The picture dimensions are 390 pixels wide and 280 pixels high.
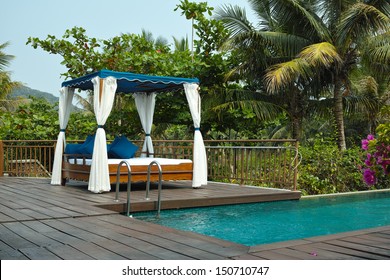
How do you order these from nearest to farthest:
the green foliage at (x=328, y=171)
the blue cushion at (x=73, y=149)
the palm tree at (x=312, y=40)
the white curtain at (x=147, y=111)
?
the blue cushion at (x=73, y=149), the white curtain at (x=147, y=111), the green foliage at (x=328, y=171), the palm tree at (x=312, y=40)

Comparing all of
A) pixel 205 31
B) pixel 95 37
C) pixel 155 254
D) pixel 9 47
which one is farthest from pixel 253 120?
pixel 9 47

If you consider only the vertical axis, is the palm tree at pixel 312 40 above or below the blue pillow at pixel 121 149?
above

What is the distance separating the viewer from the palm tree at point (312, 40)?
12734mm

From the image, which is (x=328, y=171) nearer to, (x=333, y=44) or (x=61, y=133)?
(x=333, y=44)

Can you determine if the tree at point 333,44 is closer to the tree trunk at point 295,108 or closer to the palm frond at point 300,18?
the palm frond at point 300,18

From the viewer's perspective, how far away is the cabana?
299 inches

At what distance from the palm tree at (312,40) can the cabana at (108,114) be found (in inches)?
164

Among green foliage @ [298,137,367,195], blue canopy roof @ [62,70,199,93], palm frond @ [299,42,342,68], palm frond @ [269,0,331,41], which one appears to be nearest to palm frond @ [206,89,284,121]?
palm frond @ [299,42,342,68]

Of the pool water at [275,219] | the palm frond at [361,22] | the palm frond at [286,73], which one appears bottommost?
the pool water at [275,219]

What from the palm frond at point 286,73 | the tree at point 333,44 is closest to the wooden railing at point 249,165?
the palm frond at point 286,73

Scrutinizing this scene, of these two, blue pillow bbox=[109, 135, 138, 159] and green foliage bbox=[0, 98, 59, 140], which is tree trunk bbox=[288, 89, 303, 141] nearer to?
blue pillow bbox=[109, 135, 138, 159]

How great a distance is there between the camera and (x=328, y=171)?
1074 cm

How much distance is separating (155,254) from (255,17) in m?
13.0
